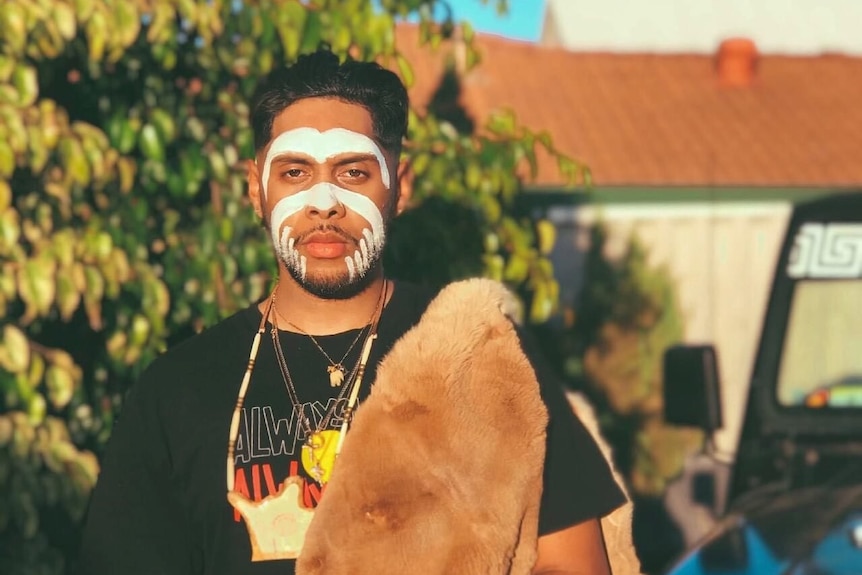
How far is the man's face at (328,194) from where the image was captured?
2334mm

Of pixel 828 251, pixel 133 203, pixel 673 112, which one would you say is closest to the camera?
pixel 133 203

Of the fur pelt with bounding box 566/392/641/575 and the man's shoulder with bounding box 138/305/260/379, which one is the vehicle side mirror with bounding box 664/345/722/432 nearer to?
the fur pelt with bounding box 566/392/641/575

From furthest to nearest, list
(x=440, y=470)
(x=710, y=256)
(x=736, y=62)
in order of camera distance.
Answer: (x=736, y=62)
(x=710, y=256)
(x=440, y=470)

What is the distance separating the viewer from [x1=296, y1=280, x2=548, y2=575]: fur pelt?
2.04 metres

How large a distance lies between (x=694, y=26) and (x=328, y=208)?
19.2 meters

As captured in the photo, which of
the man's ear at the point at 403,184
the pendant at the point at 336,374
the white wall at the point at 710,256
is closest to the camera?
the pendant at the point at 336,374

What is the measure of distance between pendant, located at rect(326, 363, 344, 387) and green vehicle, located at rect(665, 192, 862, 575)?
7.10 ft

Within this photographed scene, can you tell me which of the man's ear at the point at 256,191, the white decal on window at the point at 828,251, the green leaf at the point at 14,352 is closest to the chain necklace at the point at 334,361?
the man's ear at the point at 256,191

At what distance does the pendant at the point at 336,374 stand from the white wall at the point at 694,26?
60.4 feet

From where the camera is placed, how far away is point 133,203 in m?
4.24

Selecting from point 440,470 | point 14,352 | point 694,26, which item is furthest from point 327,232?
point 694,26

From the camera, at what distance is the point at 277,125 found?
2432 millimetres

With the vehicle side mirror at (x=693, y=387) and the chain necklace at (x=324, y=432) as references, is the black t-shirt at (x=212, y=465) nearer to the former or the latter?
the chain necklace at (x=324, y=432)

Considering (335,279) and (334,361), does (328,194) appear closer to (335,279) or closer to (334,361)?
(335,279)
